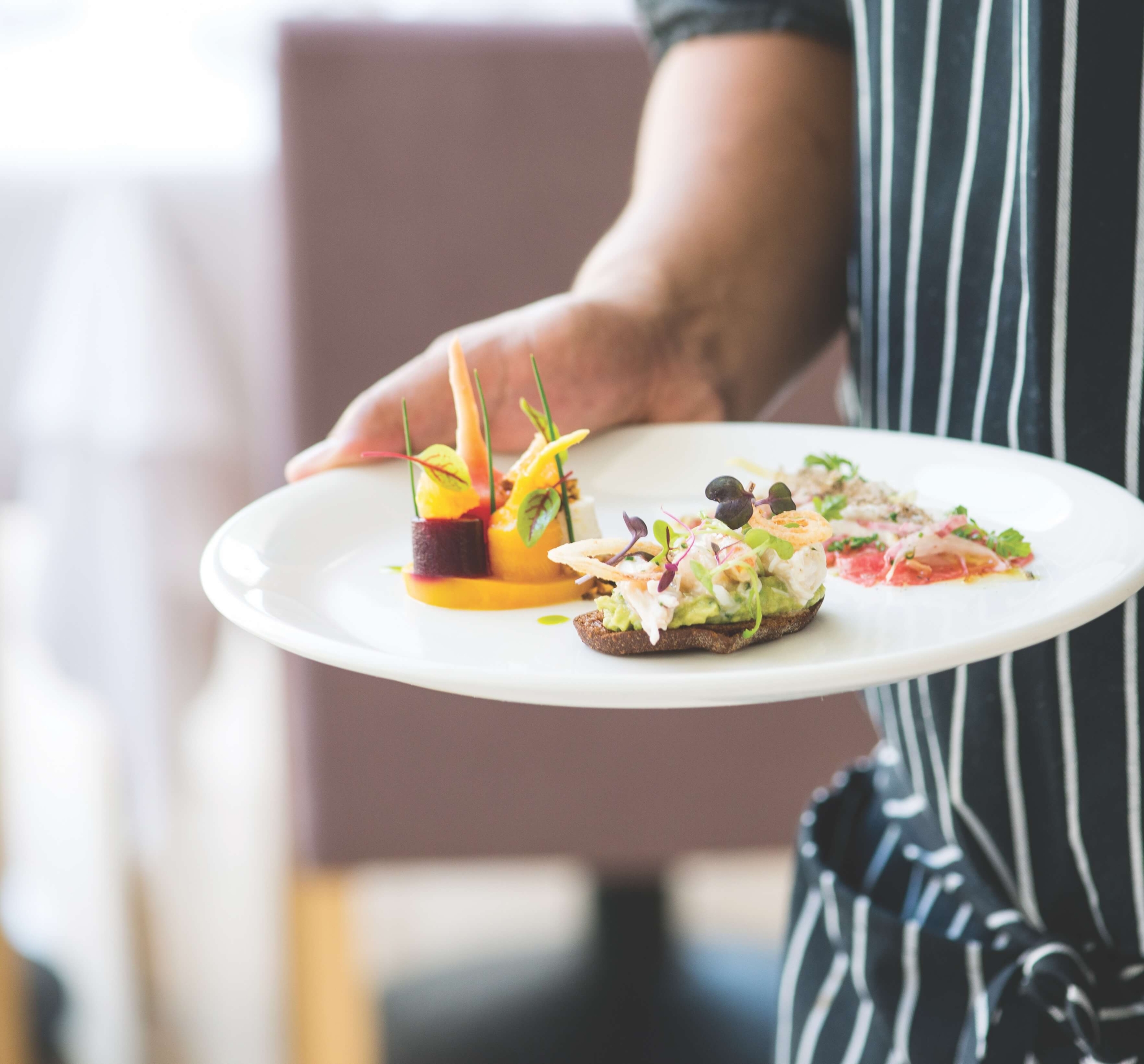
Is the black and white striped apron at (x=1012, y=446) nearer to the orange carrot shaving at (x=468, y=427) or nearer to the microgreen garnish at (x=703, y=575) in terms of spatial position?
the microgreen garnish at (x=703, y=575)

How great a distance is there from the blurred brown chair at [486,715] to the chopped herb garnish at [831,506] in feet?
3.44

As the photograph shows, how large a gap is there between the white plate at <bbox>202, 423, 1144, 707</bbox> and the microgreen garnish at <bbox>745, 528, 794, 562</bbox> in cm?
4

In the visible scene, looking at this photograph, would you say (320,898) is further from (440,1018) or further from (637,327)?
(637,327)

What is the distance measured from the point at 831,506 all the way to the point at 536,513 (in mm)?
181

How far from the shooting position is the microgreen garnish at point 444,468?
26.6 inches

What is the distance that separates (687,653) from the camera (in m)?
0.58

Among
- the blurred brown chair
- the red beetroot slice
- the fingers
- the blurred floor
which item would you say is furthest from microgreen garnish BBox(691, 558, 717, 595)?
the blurred floor

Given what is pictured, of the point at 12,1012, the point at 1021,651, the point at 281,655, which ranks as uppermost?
the point at 1021,651

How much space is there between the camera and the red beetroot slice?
2.10 ft

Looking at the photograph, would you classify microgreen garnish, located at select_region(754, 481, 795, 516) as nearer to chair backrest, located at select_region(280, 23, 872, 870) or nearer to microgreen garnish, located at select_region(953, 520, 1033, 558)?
microgreen garnish, located at select_region(953, 520, 1033, 558)

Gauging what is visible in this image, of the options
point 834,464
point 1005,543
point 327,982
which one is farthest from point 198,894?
point 1005,543

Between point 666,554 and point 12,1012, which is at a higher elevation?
point 666,554

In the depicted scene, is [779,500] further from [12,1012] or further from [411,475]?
[12,1012]

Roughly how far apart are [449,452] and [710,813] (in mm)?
1351
